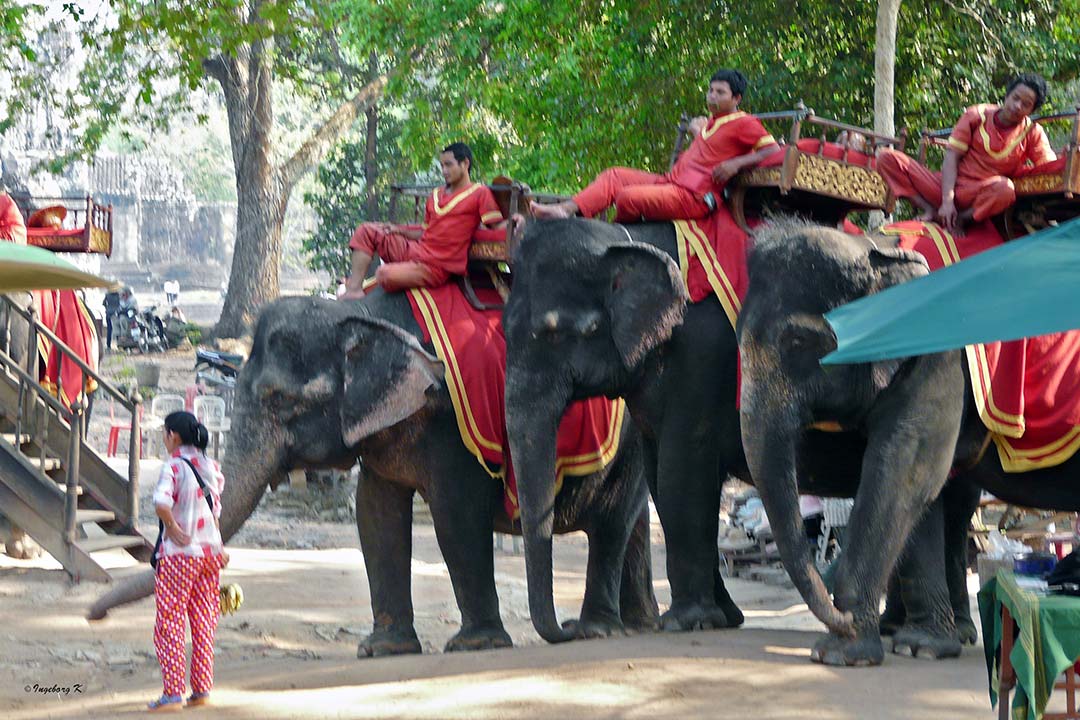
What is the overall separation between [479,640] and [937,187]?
316 centimetres

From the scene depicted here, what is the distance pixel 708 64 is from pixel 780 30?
657 mm

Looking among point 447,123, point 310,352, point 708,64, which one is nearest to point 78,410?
point 310,352

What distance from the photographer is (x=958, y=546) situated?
8.89 meters

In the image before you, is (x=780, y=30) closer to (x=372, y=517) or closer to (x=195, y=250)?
(x=372, y=517)

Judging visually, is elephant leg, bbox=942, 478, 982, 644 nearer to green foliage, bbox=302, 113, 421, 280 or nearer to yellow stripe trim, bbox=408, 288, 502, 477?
yellow stripe trim, bbox=408, 288, 502, 477

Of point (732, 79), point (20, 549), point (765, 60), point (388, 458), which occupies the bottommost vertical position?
point (20, 549)

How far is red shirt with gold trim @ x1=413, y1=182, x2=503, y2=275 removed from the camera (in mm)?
9148

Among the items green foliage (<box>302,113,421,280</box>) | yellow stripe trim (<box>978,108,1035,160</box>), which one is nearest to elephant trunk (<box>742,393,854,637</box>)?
yellow stripe trim (<box>978,108,1035,160</box>)

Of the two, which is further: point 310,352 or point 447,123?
point 447,123

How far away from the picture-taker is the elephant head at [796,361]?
7.34m

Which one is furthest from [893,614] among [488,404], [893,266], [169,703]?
[169,703]

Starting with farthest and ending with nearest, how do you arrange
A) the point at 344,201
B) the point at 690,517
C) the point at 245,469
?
1. the point at 344,201
2. the point at 245,469
3. the point at 690,517

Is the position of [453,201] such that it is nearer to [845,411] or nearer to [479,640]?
[479,640]

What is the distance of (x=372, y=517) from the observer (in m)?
9.14
